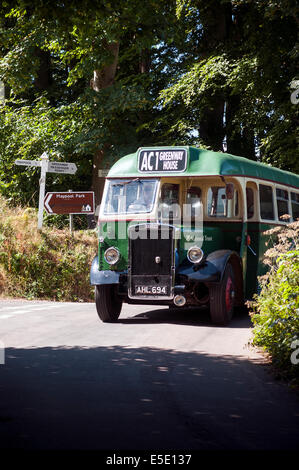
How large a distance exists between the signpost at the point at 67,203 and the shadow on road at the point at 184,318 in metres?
4.76

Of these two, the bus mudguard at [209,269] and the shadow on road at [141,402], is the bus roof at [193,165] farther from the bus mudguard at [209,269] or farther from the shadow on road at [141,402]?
the shadow on road at [141,402]

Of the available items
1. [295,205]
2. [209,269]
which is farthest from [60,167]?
[209,269]

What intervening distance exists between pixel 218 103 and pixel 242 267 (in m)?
15.5

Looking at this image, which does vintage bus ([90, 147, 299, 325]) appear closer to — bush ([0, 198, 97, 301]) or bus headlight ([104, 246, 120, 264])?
bus headlight ([104, 246, 120, 264])

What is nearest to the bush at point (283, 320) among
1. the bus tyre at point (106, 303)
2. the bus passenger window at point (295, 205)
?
the bus tyre at point (106, 303)

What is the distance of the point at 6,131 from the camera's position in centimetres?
2802

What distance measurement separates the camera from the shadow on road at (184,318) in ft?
40.4

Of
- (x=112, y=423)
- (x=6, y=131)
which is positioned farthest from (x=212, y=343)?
(x=6, y=131)

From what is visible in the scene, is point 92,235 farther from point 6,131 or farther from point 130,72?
point 130,72

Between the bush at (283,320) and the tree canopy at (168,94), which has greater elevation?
the tree canopy at (168,94)

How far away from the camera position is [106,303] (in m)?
12.2

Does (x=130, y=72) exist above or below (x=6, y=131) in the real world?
above

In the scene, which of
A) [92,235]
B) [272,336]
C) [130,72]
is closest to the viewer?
[272,336]

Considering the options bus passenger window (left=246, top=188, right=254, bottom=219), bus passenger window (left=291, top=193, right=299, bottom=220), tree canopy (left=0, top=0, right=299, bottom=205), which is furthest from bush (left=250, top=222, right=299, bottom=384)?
tree canopy (left=0, top=0, right=299, bottom=205)
